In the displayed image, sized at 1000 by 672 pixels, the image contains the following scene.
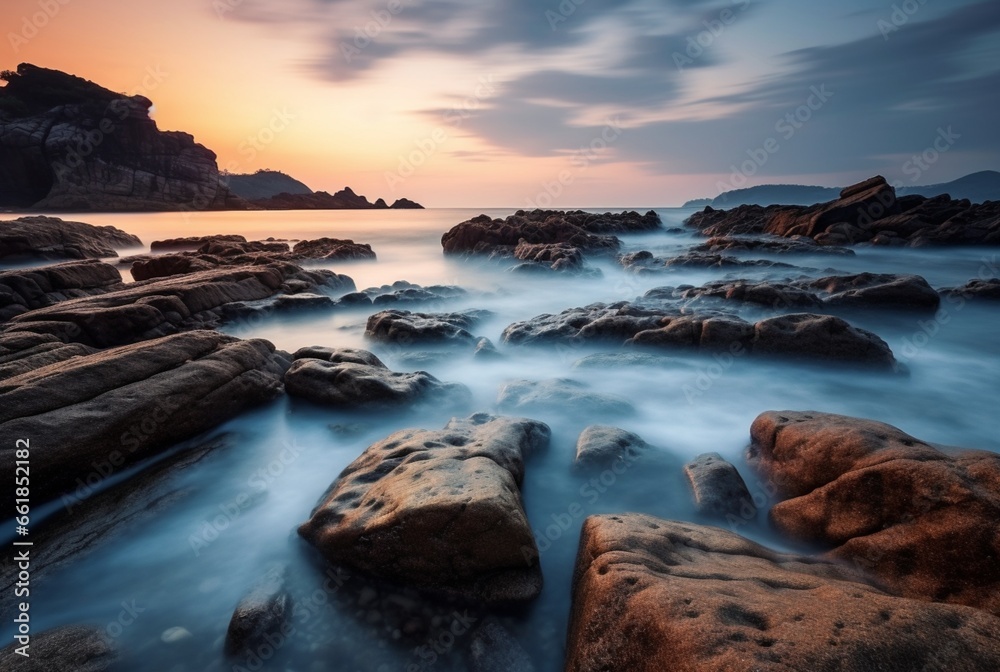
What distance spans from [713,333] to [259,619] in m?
8.58

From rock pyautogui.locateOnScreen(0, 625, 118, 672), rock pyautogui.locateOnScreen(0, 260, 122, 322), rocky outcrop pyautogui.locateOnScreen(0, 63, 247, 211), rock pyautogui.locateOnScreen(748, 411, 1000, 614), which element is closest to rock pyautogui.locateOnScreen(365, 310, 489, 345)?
rock pyautogui.locateOnScreen(748, 411, 1000, 614)

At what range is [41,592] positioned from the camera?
3658 mm

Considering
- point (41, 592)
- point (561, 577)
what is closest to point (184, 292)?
point (41, 592)

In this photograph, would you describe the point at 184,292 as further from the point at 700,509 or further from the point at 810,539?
the point at 810,539

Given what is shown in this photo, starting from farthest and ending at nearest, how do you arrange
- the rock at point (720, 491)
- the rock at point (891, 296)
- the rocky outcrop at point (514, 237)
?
the rocky outcrop at point (514, 237) → the rock at point (891, 296) → the rock at point (720, 491)

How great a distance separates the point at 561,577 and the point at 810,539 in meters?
2.06

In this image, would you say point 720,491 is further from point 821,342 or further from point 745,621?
point 821,342

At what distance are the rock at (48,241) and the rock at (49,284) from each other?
10.6m

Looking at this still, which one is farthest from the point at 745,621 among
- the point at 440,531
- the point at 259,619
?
the point at 259,619

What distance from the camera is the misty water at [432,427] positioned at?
3236 mm

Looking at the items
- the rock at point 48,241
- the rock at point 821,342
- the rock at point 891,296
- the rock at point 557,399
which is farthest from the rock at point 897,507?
the rock at point 48,241

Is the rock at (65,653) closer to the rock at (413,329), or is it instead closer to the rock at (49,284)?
the rock at (413,329)

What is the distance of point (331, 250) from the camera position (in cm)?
2827

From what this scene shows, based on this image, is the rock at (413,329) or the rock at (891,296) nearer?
the rock at (413,329)
